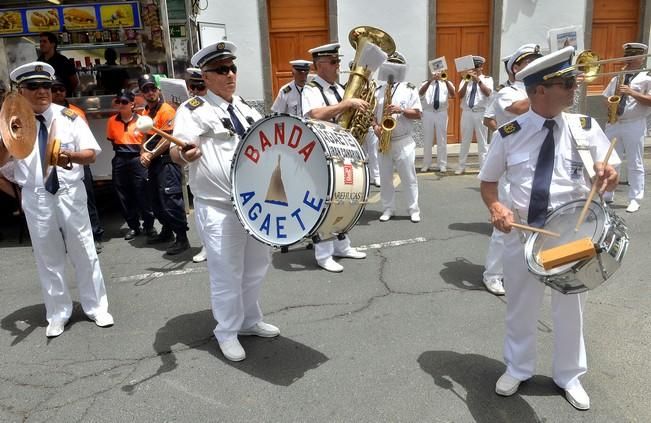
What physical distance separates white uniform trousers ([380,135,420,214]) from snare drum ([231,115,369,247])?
3.86m

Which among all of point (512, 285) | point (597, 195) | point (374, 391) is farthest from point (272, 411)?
point (597, 195)

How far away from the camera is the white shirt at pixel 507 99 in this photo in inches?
194

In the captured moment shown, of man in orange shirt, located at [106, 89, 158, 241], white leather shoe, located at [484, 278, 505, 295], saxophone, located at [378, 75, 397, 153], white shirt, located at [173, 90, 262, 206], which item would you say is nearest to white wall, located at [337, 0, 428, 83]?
saxophone, located at [378, 75, 397, 153]

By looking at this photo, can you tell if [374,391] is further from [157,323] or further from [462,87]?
[462,87]

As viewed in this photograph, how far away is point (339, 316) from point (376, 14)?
32.3ft

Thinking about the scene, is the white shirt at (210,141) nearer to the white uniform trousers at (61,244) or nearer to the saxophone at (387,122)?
the white uniform trousers at (61,244)

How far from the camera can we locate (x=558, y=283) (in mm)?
2527

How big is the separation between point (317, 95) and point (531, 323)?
9.64 feet

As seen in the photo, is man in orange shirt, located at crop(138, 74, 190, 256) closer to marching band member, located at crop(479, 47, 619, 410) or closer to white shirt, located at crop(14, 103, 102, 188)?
Answer: white shirt, located at crop(14, 103, 102, 188)

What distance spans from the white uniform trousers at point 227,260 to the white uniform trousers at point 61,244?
1.16 metres

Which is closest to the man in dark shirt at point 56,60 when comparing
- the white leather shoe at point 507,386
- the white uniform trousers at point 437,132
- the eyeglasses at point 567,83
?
the white uniform trousers at point 437,132

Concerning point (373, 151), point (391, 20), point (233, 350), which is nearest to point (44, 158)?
point (233, 350)

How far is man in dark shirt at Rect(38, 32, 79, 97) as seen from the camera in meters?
8.24

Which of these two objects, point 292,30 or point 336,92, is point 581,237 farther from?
point 292,30
